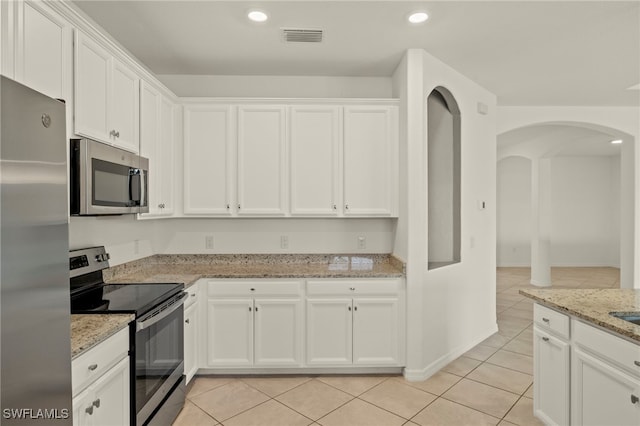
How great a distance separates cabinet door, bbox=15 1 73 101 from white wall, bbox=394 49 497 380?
7.82ft

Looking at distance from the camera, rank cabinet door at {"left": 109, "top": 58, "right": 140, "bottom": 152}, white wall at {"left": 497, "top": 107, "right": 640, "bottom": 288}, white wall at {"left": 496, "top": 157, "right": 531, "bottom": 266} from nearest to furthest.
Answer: cabinet door at {"left": 109, "top": 58, "right": 140, "bottom": 152} → white wall at {"left": 497, "top": 107, "right": 640, "bottom": 288} → white wall at {"left": 496, "top": 157, "right": 531, "bottom": 266}

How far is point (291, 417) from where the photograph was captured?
8.18 feet

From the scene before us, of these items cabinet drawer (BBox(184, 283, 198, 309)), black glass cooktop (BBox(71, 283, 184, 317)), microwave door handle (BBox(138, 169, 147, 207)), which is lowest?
cabinet drawer (BBox(184, 283, 198, 309))

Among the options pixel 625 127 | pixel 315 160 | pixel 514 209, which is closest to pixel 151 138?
pixel 315 160

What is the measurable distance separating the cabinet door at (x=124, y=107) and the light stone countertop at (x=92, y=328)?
1.11m

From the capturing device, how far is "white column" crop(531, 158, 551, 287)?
662 cm

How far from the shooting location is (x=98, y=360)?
160 centimetres

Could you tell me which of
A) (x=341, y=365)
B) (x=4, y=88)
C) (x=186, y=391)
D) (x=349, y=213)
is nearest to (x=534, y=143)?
(x=349, y=213)

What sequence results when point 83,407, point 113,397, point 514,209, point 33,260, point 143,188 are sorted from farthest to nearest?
point 514,209
point 143,188
point 113,397
point 83,407
point 33,260

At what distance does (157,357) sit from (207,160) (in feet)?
5.94

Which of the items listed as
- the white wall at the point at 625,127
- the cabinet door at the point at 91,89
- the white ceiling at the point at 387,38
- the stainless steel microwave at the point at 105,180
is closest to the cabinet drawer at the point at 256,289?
the stainless steel microwave at the point at 105,180

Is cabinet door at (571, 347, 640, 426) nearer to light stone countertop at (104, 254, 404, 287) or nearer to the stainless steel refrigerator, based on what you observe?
light stone countertop at (104, 254, 404, 287)

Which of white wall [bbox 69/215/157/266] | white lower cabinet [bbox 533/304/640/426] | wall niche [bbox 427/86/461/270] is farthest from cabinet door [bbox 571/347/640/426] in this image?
white wall [bbox 69/215/157/266]

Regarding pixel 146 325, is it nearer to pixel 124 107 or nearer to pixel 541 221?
pixel 124 107
